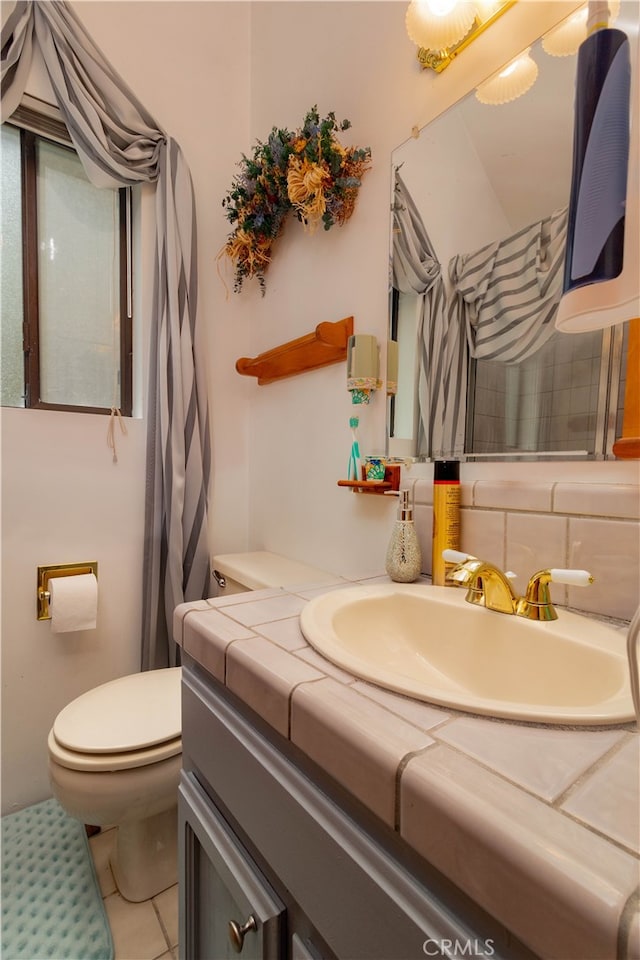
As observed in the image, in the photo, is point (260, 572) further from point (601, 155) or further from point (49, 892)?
point (601, 155)

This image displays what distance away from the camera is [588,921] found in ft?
0.74

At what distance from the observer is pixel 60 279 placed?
1.43 meters

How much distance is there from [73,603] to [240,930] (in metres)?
1.04

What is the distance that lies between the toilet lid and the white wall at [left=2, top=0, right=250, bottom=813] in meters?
0.30


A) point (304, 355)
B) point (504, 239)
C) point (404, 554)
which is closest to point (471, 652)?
point (404, 554)

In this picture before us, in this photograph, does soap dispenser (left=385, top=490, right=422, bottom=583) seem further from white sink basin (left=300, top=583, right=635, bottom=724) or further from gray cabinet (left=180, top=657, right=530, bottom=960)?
gray cabinet (left=180, top=657, right=530, bottom=960)

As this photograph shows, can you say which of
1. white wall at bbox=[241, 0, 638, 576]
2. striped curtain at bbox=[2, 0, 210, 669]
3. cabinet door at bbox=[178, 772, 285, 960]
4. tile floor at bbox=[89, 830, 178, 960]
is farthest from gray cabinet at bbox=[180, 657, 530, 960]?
striped curtain at bbox=[2, 0, 210, 669]

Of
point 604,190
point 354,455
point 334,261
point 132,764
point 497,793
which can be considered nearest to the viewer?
point 497,793

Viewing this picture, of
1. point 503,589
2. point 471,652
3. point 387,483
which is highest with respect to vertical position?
point 387,483

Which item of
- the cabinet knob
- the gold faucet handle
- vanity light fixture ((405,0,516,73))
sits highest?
vanity light fixture ((405,0,516,73))

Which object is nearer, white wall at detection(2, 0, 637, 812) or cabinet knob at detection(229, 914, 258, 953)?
cabinet knob at detection(229, 914, 258, 953)

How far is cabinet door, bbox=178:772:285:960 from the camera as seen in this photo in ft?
1.58

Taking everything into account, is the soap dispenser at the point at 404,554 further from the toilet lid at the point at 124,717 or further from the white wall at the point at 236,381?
the toilet lid at the point at 124,717

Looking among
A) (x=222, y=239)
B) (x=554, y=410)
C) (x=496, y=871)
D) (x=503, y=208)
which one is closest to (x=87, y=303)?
(x=222, y=239)
